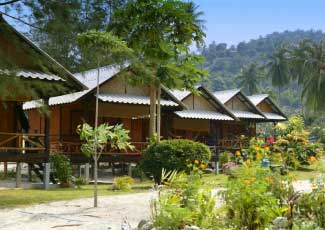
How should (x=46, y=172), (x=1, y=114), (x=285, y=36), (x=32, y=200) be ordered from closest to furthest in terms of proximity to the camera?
(x=32, y=200), (x=46, y=172), (x=1, y=114), (x=285, y=36)

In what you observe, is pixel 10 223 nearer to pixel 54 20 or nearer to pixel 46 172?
pixel 54 20

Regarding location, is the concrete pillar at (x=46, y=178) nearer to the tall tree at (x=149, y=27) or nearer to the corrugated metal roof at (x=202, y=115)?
the tall tree at (x=149, y=27)

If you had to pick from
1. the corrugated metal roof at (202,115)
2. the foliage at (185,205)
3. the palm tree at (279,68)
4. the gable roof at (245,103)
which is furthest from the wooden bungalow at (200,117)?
the palm tree at (279,68)

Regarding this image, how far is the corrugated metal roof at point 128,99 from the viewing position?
2053 centimetres

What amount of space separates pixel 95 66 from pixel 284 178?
3.45m

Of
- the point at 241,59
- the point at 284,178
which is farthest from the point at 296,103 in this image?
the point at 284,178

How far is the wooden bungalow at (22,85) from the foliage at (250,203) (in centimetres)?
346

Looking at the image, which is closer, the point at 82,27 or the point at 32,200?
the point at 82,27

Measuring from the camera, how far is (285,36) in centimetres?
17338

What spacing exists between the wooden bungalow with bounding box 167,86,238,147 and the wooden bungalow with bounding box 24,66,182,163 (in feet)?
8.88

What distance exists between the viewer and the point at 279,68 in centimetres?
6981

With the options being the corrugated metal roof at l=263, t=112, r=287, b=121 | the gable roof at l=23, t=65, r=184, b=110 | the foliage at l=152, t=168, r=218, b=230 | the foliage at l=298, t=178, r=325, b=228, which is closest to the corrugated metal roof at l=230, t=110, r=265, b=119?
the corrugated metal roof at l=263, t=112, r=287, b=121

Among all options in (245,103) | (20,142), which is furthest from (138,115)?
(245,103)

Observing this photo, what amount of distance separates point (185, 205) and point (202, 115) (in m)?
19.3
